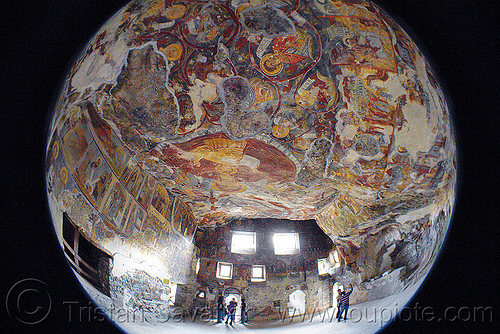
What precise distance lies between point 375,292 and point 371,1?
321 cm

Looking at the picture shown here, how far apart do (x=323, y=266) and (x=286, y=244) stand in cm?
56

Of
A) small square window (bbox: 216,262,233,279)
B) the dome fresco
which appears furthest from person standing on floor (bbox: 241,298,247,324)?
small square window (bbox: 216,262,233,279)

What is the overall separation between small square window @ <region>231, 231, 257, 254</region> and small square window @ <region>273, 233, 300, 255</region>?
0.31 meters

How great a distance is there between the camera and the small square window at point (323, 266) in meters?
4.09

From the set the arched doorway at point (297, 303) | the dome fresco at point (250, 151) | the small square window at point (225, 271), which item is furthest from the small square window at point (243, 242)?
the arched doorway at point (297, 303)

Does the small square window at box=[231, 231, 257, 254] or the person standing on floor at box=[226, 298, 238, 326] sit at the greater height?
the small square window at box=[231, 231, 257, 254]

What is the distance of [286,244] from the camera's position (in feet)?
14.2

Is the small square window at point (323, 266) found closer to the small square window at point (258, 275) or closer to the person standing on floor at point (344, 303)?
the person standing on floor at point (344, 303)

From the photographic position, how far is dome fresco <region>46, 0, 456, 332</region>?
3.26 meters

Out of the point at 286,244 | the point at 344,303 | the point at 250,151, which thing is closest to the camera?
the point at 344,303

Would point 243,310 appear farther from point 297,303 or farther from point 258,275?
point 297,303

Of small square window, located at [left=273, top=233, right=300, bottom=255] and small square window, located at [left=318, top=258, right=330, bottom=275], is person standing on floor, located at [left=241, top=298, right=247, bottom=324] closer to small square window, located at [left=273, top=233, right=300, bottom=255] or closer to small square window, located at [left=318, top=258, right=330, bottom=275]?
small square window, located at [left=273, top=233, right=300, bottom=255]

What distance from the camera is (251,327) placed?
13.2ft

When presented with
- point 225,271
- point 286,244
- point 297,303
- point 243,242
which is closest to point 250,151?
point 243,242
